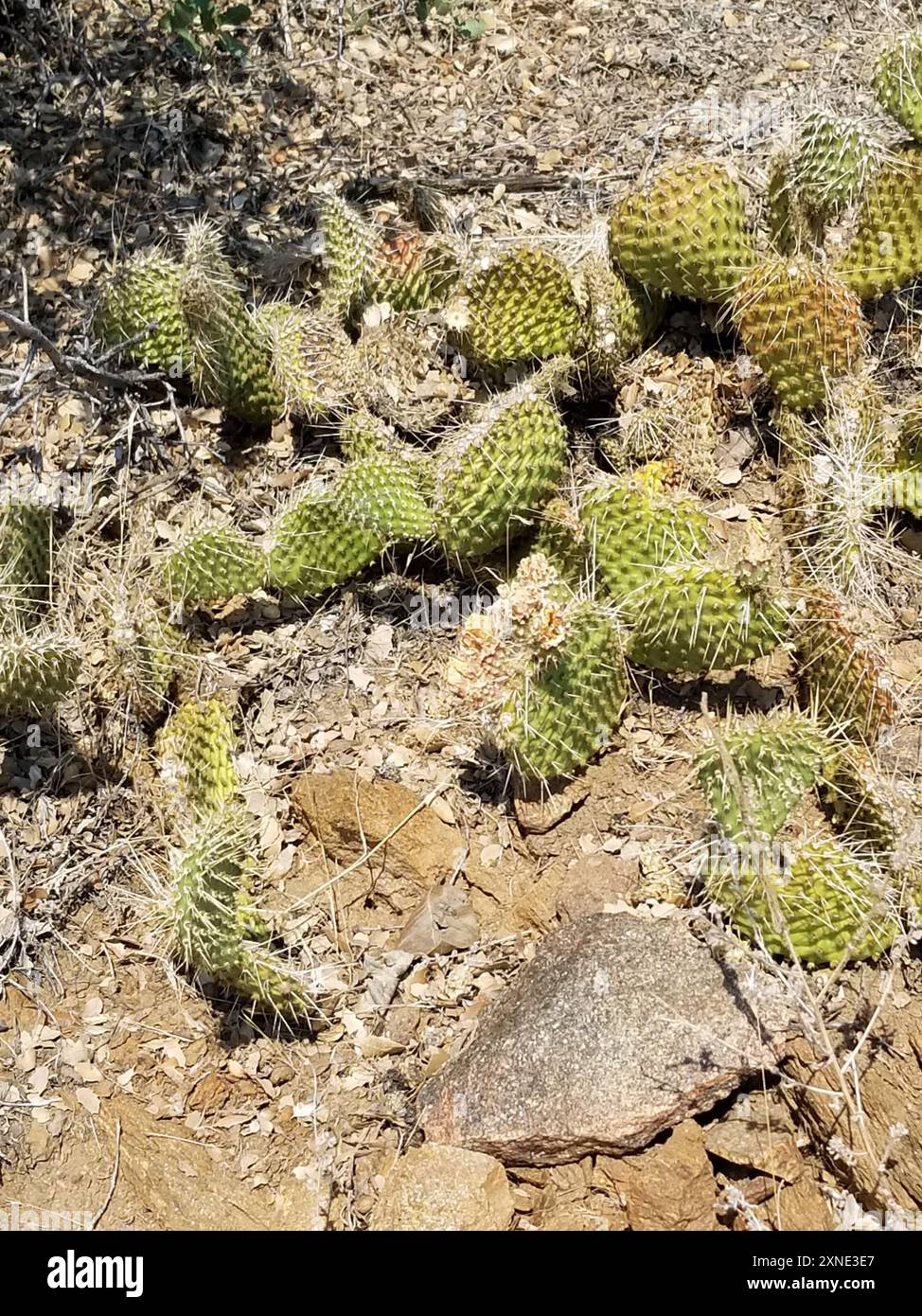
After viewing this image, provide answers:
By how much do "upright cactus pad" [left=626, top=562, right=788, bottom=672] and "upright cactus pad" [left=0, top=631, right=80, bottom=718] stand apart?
1.40 metres

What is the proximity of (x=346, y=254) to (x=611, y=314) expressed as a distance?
0.83 meters

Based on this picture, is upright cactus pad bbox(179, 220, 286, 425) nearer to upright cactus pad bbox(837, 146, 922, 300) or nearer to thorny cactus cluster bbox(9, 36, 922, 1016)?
thorny cactus cluster bbox(9, 36, 922, 1016)

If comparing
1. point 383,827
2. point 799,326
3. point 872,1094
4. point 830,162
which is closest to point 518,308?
point 799,326

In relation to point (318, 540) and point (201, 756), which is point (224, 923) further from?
point (318, 540)

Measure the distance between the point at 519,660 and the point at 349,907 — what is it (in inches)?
29.3

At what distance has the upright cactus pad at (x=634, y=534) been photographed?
2812 millimetres

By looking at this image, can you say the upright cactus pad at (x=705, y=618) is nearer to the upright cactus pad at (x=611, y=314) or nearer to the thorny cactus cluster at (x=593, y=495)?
the thorny cactus cluster at (x=593, y=495)

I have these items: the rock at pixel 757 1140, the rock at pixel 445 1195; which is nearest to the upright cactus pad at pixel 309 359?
the rock at pixel 445 1195

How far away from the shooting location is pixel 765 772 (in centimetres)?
252

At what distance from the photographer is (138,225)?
3926mm

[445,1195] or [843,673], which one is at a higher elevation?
[843,673]

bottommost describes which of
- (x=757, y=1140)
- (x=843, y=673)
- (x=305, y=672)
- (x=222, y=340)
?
(x=757, y=1140)

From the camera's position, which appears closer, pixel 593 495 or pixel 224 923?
pixel 224 923

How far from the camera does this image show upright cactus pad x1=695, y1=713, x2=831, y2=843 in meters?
2.49
